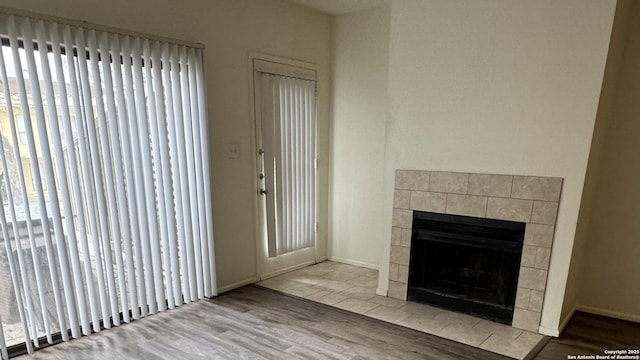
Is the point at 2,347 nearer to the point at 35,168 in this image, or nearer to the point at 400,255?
the point at 35,168

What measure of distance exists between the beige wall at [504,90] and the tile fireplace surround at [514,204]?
0.20 feet

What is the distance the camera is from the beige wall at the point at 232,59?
2.75m

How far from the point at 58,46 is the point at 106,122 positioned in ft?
1.67

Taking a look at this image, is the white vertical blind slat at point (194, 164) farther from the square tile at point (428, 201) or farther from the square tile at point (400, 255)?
the square tile at point (428, 201)

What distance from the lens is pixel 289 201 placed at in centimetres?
372

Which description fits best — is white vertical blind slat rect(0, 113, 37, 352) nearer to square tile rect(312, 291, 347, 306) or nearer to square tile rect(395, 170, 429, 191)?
square tile rect(312, 291, 347, 306)

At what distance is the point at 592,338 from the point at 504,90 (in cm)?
185

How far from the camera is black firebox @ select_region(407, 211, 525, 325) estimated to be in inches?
105

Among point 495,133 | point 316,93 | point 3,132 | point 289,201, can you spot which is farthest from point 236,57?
point 495,133

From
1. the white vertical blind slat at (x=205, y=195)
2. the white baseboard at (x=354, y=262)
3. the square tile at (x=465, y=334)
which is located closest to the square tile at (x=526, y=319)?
the square tile at (x=465, y=334)

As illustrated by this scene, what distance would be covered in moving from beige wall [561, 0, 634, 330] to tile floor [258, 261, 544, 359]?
52 cm

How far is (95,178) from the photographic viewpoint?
2381 millimetres

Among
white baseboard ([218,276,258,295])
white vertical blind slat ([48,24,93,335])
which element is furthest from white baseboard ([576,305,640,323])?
white vertical blind slat ([48,24,93,335])

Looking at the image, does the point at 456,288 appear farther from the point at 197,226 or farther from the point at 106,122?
the point at 106,122
